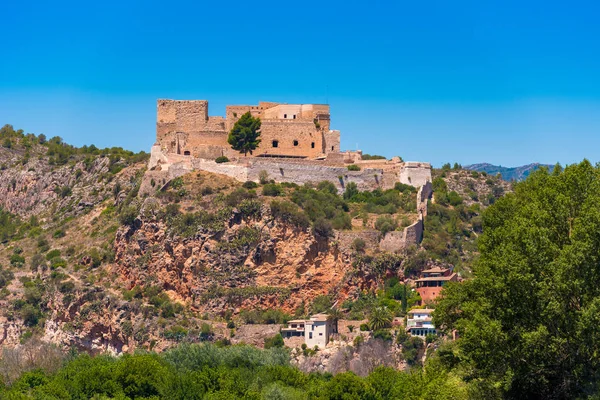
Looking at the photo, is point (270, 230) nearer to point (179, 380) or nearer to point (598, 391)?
point (179, 380)

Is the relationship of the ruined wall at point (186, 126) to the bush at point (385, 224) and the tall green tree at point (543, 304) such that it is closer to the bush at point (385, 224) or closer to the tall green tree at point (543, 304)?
the bush at point (385, 224)

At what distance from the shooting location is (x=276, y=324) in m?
82.4

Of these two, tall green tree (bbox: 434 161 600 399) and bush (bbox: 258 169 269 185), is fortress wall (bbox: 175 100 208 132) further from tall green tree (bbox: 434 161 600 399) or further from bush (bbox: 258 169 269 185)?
tall green tree (bbox: 434 161 600 399)

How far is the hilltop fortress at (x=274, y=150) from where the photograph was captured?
306 feet

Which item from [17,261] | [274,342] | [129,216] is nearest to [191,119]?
[129,216]

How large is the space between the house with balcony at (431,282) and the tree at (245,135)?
1758 centimetres

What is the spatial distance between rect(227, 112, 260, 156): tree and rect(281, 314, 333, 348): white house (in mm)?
18481

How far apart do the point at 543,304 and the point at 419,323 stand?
34505 mm

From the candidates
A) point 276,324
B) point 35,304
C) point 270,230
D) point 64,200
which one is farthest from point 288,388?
point 64,200

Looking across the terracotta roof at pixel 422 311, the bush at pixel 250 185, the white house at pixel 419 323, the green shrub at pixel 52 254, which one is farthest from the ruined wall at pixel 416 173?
the green shrub at pixel 52 254

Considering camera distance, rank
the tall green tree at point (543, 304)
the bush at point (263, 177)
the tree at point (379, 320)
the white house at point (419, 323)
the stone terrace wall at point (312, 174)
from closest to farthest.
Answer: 1. the tall green tree at point (543, 304)
2. the white house at point (419, 323)
3. the tree at point (379, 320)
4. the bush at point (263, 177)
5. the stone terrace wall at point (312, 174)

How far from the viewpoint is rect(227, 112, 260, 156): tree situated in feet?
313

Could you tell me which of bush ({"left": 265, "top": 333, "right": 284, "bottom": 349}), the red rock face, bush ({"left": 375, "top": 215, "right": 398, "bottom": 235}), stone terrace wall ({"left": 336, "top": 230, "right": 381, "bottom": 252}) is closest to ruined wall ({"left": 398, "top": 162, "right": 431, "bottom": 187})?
bush ({"left": 375, "top": 215, "right": 398, "bottom": 235})

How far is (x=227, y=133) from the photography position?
9662 cm
